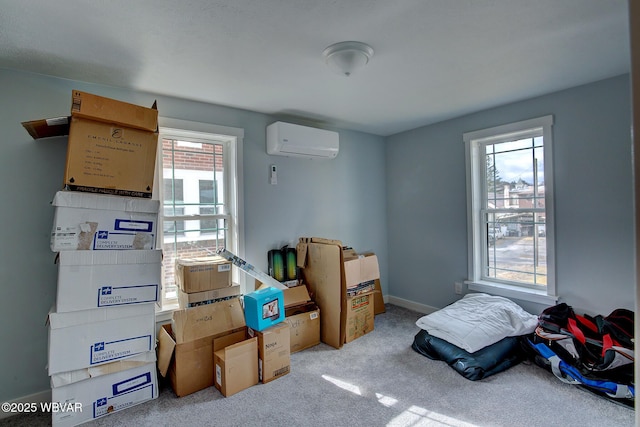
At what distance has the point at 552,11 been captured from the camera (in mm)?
1749

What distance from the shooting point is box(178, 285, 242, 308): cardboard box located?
257 cm

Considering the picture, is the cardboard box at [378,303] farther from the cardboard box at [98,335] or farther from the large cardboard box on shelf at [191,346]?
the cardboard box at [98,335]

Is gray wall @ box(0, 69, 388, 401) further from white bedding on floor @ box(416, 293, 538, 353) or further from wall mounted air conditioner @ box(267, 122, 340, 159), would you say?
white bedding on floor @ box(416, 293, 538, 353)

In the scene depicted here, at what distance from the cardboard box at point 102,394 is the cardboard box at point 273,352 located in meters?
0.76

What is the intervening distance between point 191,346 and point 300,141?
Answer: 6.99 ft

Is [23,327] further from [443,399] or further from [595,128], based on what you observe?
[595,128]

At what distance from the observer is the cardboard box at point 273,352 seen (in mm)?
2537

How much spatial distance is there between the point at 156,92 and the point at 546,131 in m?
3.50

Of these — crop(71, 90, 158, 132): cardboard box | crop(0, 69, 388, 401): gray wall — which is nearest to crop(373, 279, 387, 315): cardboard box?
crop(0, 69, 388, 401): gray wall

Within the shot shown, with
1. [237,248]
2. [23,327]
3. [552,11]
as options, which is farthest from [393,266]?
[23,327]

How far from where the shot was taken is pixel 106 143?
2.12 m

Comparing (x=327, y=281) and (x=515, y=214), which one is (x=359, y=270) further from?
(x=515, y=214)

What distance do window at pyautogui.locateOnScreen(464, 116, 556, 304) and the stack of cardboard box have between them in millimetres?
3174

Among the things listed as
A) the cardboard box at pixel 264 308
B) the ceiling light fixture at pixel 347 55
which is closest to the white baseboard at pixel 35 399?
the cardboard box at pixel 264 308
